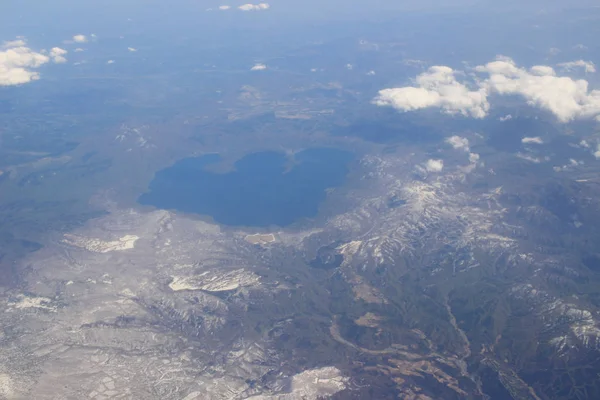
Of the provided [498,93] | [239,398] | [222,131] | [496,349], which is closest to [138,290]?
[239,398]

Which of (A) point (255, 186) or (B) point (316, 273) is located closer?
(B) point (316, 273)

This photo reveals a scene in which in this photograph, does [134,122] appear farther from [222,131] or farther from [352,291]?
[352,291]

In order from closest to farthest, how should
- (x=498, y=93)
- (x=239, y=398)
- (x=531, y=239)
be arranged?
(x=239, y=398)
(x=531, y=239)
(x=498, y=93)

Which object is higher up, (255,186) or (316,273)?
(255,186)

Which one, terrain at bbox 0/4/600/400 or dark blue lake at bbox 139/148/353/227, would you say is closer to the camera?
terrain at bbox 0/4/600/400

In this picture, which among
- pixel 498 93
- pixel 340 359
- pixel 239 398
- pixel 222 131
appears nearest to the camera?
pixel 239 398

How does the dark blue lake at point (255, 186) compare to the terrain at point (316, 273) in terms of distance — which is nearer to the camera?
the terrain at point (316, 273)

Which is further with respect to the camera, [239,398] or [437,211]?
[437,211]
